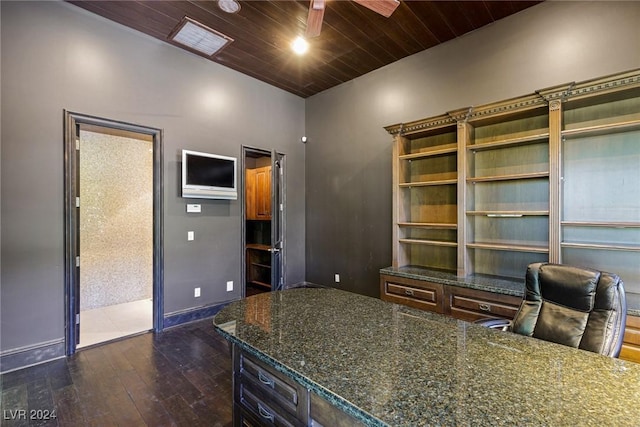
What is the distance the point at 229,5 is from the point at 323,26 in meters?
0.96

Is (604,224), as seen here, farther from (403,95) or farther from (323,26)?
(323,26)

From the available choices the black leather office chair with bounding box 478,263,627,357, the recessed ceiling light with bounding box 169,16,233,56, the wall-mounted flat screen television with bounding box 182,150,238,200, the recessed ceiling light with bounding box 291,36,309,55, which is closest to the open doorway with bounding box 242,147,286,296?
the wall-mounted flat screen television with bounding box 182,150,238,200

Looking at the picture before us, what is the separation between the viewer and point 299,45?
355 centimetres

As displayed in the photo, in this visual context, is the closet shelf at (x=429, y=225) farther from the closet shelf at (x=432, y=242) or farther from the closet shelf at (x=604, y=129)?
the closet shelf at (x=604, y=129)

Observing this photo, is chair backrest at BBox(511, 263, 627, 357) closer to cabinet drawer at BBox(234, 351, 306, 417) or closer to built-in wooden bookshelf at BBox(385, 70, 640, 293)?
built-in wooden bookshelf at BBox(385, 70, 640, 293)

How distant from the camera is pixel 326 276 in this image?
4863 millimetres

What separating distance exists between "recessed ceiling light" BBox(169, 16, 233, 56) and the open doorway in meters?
1.34

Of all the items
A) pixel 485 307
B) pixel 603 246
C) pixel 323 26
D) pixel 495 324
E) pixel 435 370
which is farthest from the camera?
pixel 323 26

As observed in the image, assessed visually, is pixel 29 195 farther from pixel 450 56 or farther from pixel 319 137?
pixel 450 56

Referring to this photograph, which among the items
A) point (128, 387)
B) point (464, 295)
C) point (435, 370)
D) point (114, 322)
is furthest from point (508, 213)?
point (114, 322)

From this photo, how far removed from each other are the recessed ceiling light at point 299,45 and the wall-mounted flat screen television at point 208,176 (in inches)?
63.1

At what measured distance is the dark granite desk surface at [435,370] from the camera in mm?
833

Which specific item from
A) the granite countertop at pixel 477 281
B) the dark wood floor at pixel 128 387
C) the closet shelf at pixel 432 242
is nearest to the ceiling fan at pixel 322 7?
the closet shelf at pixel 432 242
